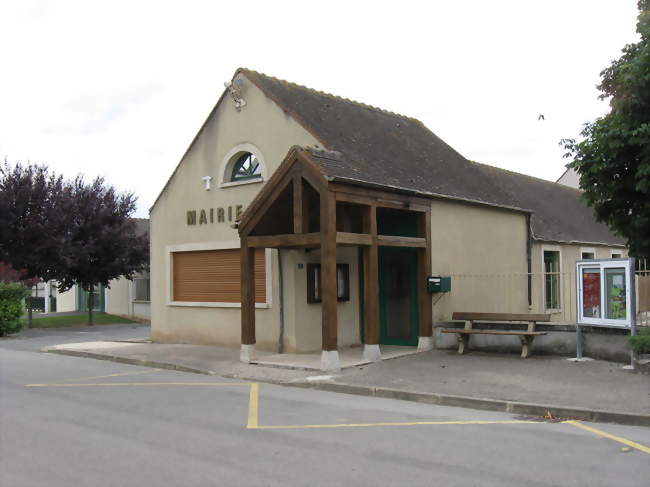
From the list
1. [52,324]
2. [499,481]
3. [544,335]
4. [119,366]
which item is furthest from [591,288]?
[52,324]

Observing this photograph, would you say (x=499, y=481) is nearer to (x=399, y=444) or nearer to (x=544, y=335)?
(x=399, y=444)

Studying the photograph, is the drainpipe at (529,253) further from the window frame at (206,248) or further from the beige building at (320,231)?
the window frame at (206,248)

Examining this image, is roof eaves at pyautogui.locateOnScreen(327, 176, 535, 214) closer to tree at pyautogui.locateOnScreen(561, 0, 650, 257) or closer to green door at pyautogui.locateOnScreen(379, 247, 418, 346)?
green door at pyautogui.locateOnScreen(379, 247, 418, 346)

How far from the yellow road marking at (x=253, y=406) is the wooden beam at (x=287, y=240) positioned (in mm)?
2750

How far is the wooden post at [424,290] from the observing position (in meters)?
14.4

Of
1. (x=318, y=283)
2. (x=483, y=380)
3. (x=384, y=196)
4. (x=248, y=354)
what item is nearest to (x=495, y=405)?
(x=483, y=380)

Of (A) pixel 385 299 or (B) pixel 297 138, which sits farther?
(A) pixel 385 299

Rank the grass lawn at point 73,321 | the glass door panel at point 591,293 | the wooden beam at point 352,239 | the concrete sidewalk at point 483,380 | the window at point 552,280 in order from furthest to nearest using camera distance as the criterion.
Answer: the grass lawn at point 73,321 < the window at point 552,280 < the wooden beam at point 352,239 < the glass door panel at point 591,293 < the concrete sidewalk at point 483,380

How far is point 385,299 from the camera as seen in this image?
16.0 metres

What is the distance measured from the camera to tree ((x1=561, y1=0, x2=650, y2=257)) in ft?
42.9

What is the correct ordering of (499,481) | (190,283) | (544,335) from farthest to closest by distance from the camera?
(190,283), (544,335), (499,481)

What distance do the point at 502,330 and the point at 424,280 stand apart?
192 cm

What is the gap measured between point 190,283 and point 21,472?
1119 centimetres

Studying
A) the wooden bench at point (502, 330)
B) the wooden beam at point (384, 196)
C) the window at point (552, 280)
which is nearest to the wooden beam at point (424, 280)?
the wooden beam at point (384, 196)
